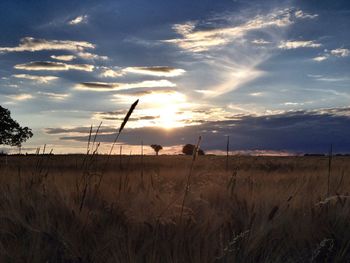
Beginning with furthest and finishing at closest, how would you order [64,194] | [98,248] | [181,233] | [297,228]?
[64,194], [297,228], [181,233], [98,248]

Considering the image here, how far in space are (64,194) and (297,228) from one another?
5.78 feet

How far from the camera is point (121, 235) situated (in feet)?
8.83

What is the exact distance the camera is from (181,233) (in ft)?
8.97

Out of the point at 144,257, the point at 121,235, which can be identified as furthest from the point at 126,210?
the point at 144,257

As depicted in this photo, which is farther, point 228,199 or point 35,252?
point 228,199

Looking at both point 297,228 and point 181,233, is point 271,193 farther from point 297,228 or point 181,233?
point 181,233

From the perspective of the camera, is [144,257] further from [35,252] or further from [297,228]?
[297,228]

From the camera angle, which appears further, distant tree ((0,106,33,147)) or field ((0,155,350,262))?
distant tree ((0,106,33,147))

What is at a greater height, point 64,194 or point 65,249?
point 64,194

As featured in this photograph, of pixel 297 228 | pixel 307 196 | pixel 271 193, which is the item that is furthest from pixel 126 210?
pixel 307 196

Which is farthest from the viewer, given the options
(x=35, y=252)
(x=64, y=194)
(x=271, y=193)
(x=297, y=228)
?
(x=271, y=193)

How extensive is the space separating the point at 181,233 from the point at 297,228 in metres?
0.84

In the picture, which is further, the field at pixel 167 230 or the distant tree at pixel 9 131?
the distant tree at pixel 9 131

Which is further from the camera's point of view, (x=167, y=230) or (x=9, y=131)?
(x=9, y=131)
